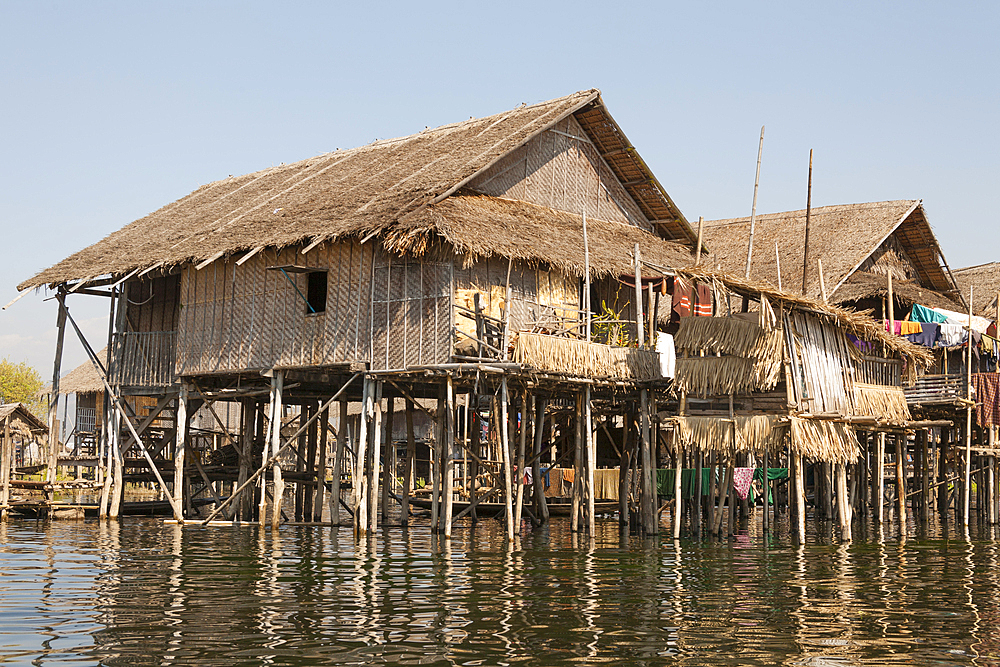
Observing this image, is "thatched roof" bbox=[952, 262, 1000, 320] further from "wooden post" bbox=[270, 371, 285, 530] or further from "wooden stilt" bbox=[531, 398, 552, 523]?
"wooden post" bbox=[270, 371, 285, 530]

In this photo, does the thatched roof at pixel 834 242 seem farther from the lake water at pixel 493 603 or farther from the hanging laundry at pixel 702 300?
the lake water at pixel 493 603

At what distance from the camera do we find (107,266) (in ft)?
78.2

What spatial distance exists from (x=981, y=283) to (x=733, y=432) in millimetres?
18228

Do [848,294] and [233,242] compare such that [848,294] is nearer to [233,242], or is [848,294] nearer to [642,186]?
[642,186]

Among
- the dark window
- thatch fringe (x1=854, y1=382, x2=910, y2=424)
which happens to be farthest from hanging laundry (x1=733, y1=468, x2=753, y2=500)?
the dark window

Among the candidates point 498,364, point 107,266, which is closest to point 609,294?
point 498,364

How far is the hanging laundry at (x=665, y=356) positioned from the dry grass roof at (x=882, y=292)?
32.6ft

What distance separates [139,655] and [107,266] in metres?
16.5

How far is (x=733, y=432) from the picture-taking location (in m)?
18.1

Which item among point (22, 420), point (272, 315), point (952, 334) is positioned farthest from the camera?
point (22, 420)

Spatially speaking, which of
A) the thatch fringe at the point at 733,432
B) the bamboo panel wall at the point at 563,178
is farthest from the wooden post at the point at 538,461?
the bamboo panel wall at the point at 563,178

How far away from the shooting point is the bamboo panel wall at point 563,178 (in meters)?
22.7

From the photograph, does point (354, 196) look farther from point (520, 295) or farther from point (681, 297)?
point (681, 297)

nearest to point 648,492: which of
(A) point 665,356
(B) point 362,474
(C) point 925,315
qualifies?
(A) point 665,356
